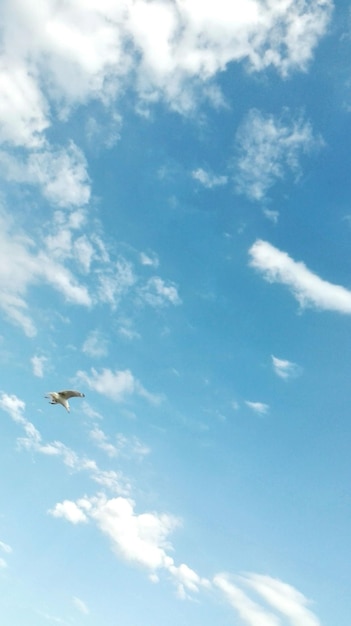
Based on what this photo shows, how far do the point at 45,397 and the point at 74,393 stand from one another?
388 cm

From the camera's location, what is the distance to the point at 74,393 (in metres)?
102

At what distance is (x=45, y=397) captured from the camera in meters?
102
